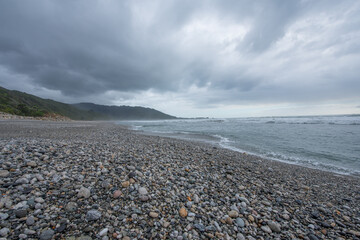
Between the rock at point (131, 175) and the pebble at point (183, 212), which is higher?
the rock at point (131, 175)

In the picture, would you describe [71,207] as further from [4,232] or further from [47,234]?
[4,232]

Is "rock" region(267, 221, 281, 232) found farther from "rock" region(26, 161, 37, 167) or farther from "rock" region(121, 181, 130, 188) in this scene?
"rock" region(26, 161, 37, 167)

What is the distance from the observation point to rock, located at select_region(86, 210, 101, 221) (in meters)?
2.57

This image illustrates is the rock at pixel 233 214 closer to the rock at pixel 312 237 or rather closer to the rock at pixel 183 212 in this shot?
the rock at pixel 183 212

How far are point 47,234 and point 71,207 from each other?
1.96 ft

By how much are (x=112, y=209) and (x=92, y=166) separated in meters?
2.05

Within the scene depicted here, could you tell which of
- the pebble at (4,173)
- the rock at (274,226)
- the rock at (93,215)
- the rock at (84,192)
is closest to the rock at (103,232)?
the rock at (93,215)

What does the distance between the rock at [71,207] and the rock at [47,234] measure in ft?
1.58

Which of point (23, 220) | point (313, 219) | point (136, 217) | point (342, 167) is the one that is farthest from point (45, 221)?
point (342, 167)

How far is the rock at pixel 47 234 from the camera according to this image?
2.11 m

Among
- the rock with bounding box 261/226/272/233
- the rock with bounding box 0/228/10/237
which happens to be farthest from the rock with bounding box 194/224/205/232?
the rock with bounding box 0/228/10/237

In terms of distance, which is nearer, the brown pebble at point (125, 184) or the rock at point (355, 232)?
the rock at point (355, 232)

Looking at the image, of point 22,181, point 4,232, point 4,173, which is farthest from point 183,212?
point 4,173

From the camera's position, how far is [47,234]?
2158 mm
